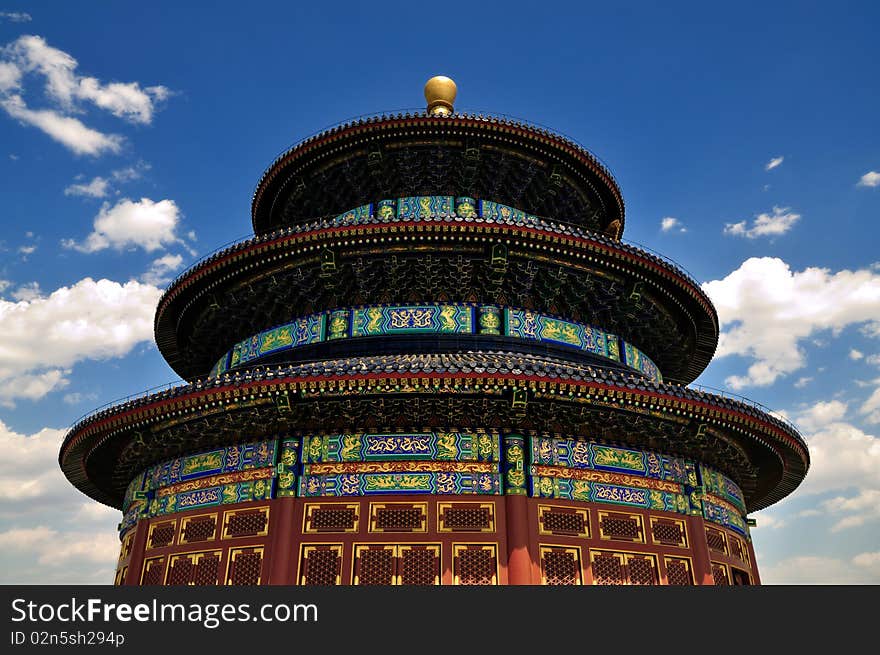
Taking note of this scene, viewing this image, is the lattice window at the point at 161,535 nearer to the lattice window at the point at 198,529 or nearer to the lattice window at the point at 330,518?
the lattice window at the point at 198,529

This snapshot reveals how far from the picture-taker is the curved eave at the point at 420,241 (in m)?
16.6

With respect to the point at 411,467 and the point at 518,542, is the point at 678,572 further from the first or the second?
the point at 411,467

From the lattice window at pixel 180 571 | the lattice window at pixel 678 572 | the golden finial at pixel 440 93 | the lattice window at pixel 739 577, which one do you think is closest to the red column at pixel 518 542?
the lattice window at pixel 678 572

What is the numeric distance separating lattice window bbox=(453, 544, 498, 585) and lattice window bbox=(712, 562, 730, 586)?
5.45m

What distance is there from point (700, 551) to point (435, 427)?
6.38 m

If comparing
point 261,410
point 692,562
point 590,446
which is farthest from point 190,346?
point 692,562

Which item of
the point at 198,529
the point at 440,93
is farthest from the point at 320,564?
the point at 440,93

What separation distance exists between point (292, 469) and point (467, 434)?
370 centimetres

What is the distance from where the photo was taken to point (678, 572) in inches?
564

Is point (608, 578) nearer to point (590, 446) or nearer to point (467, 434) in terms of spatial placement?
point (590, 446)

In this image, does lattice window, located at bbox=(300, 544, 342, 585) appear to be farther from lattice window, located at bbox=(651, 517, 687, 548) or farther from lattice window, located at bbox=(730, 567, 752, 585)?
lattice window, located at bbox=(730, 567, 752, 585)

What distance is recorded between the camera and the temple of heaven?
1336 centimetres

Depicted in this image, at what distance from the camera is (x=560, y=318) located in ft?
59.0

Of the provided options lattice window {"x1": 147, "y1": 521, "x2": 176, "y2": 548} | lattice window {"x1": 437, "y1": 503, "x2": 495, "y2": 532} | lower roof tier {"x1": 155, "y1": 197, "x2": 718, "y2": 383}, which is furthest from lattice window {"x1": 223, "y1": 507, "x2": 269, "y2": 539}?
lower roof tier {"x1": 155, "y1": 197, "x2": 718, "y2": 383}
